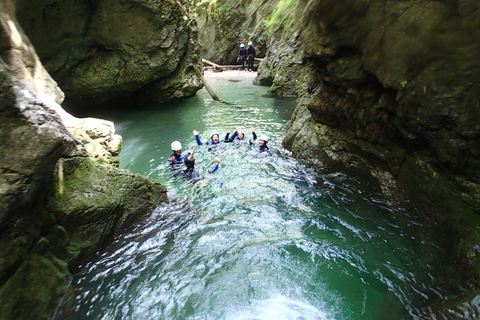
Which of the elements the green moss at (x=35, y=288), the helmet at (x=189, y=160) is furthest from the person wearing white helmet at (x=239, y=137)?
the green moss at (x=35, y=288)

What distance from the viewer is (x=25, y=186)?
2.78m

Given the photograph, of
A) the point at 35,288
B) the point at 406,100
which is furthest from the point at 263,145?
the point at 35,288

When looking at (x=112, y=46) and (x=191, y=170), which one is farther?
(x=112, y=46)

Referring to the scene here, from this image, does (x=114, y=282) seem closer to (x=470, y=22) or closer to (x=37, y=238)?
(x=37, y=238)

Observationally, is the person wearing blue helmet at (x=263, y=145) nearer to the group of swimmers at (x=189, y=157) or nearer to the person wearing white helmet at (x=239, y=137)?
the group of swimmers at (x=189, y=157)

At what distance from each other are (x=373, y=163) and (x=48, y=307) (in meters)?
6.25

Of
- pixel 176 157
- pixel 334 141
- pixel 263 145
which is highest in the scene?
pixel 334 141

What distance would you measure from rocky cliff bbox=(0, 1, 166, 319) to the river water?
400 millimetres

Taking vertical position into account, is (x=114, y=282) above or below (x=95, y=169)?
below

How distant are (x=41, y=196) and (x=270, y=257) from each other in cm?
335

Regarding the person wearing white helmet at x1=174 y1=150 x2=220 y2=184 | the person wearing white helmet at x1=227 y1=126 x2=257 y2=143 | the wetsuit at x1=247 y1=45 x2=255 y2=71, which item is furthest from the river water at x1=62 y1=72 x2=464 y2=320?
the wetsuit at x1=247 y1=45 x2=255 y2=71

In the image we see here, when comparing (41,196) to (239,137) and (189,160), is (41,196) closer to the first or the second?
(189,160)

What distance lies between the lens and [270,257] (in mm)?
4133

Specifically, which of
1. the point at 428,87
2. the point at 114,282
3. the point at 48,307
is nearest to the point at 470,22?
the point at 428,87
